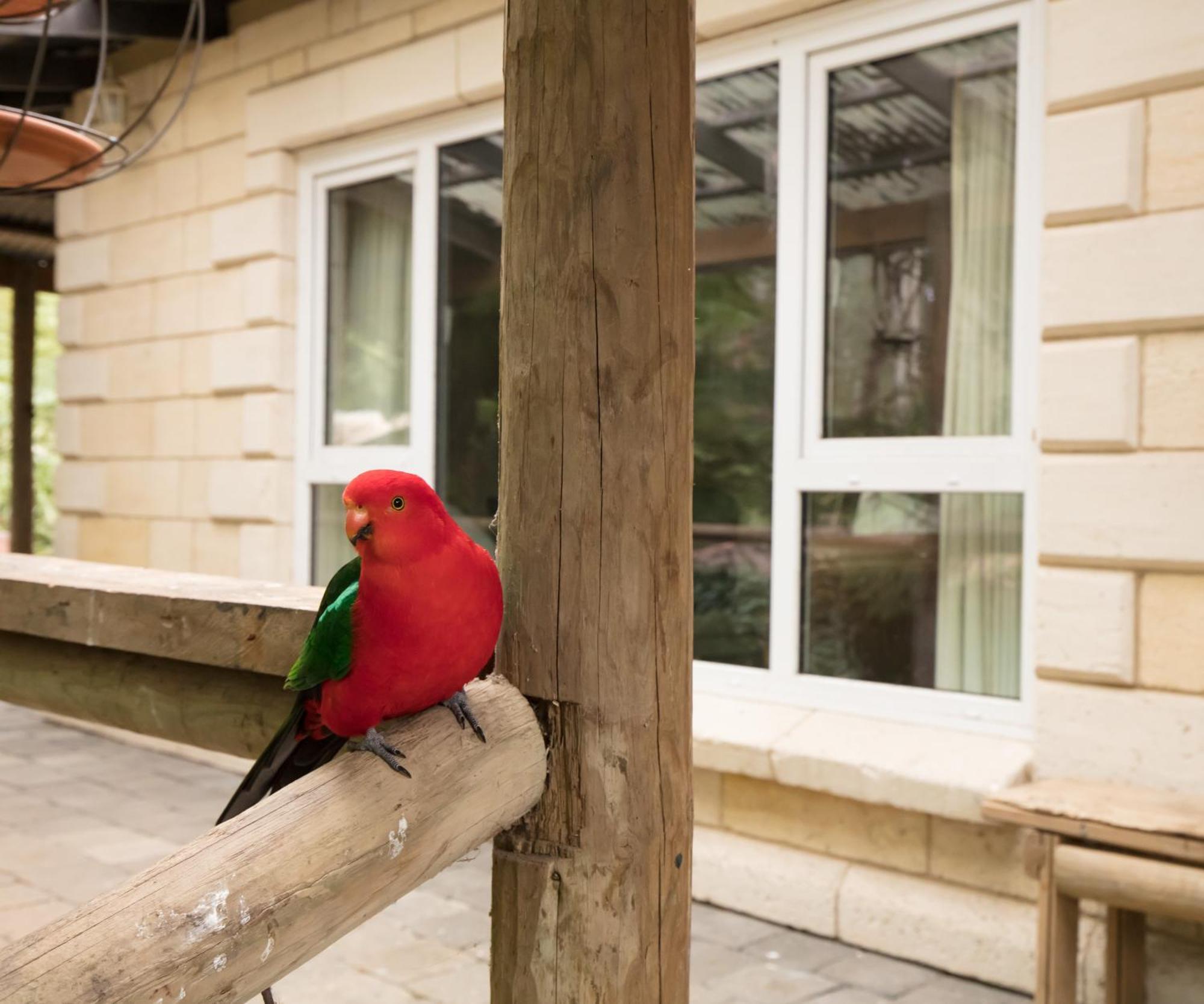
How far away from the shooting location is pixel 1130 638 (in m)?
2.56

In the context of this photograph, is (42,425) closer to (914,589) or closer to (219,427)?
(219,427)

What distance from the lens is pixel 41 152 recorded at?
136cm

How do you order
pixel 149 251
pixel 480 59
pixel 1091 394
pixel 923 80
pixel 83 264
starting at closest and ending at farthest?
pixel 1091 394 < pixel 923 80 < pixel 480 59 < pixel 149 251 < pixel 83 264

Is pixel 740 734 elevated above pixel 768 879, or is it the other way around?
pixel 740 734

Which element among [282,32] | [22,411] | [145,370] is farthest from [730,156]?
[22,411]

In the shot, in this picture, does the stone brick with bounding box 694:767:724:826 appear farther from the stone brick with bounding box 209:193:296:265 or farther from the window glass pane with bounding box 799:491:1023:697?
the stone brick with bounding box 209:193:296:265

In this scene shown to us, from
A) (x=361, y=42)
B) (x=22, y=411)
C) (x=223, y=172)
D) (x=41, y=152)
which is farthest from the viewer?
(x=22, y=411)

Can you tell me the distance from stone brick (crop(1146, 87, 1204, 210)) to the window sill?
1.38 metres

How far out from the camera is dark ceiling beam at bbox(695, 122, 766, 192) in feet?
11.6

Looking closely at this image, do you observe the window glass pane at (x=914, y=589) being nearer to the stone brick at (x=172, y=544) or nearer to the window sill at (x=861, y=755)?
the window sill at (x=861, y=755)

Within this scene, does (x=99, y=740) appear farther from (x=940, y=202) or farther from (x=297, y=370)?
(x=940, y=202)

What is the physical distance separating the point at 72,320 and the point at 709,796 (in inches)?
157

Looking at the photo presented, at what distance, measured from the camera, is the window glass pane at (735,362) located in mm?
3521

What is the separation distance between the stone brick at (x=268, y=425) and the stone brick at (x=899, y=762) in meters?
2.53
